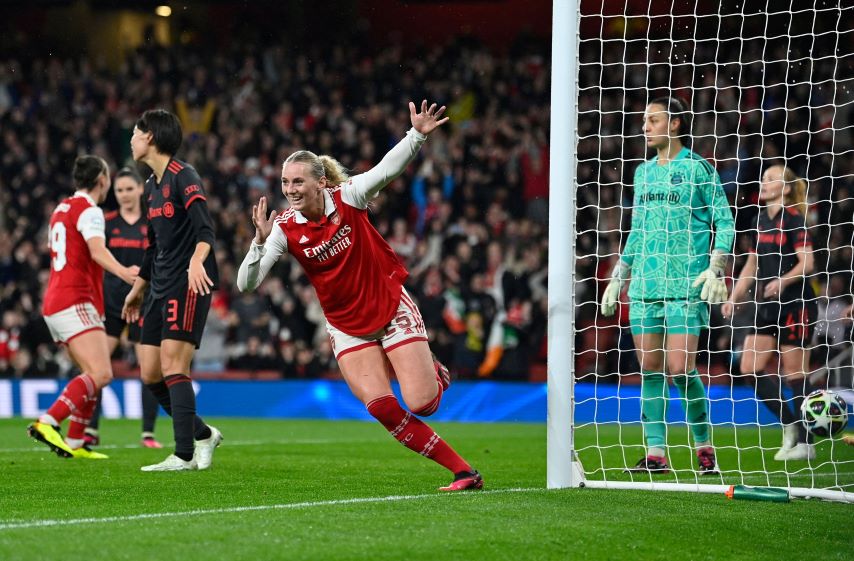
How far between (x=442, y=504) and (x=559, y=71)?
241cm

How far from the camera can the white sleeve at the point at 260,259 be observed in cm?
604

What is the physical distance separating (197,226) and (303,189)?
158cm

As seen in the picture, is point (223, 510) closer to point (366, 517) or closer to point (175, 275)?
point (366, 517)

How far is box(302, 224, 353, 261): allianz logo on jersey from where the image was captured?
6.04m

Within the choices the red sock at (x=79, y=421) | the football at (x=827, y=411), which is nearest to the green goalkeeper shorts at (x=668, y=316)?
the football at (x=827, y=411)

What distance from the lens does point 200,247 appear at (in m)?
7.20

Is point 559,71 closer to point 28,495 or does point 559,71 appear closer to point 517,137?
point 28,495

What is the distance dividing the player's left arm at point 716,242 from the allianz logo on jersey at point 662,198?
7.0 inches

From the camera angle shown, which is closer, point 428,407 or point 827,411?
point 428,407

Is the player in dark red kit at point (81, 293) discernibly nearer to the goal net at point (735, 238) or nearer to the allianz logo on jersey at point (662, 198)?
the goal net at point (735, 238)

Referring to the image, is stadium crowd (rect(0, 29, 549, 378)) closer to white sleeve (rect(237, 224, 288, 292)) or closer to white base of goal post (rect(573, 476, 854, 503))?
white base of goal post (rect(573, 476, 854, 503))

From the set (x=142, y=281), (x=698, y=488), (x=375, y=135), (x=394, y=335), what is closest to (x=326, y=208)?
(x=394, y=335)

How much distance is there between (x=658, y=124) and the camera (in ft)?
23.8

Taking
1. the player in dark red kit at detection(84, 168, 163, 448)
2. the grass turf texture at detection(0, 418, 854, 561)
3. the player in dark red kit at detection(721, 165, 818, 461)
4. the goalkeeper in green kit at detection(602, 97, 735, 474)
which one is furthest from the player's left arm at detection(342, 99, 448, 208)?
the player in dark red kit at detection(84, 168, 163, 448)
